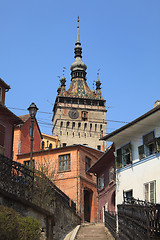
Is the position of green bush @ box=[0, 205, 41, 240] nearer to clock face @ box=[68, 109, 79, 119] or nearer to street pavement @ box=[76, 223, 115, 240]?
street pavement @ box=[76, 223, 115, 240]

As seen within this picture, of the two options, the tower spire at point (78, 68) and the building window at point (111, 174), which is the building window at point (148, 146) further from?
the tower spire at point (78, 68)

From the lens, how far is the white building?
23141mm

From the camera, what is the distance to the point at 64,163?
41344 millimetres

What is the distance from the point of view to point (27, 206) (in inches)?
555

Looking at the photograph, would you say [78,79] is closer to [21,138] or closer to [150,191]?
[21,138]

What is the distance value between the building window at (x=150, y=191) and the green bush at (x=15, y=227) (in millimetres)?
11920

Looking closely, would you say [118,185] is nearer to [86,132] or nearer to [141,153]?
[141,153]

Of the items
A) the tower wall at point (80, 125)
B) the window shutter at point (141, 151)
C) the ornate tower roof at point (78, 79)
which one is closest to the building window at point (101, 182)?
the window shutter at point (141, 151)

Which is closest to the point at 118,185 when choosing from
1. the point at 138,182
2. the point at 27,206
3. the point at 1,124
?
the point at 138,182

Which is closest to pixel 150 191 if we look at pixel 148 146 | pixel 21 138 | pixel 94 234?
pixel 148 146

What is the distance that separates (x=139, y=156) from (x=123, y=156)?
7.35 feet

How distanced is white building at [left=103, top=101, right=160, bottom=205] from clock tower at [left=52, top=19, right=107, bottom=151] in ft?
222

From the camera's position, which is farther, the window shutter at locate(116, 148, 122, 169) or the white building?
the window shutter at locate(116, 148, 122, 169)

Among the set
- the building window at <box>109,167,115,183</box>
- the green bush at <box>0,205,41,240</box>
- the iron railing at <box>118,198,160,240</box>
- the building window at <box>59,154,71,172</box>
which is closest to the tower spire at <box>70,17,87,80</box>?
the building window at <box>59,154,71,172</box>
